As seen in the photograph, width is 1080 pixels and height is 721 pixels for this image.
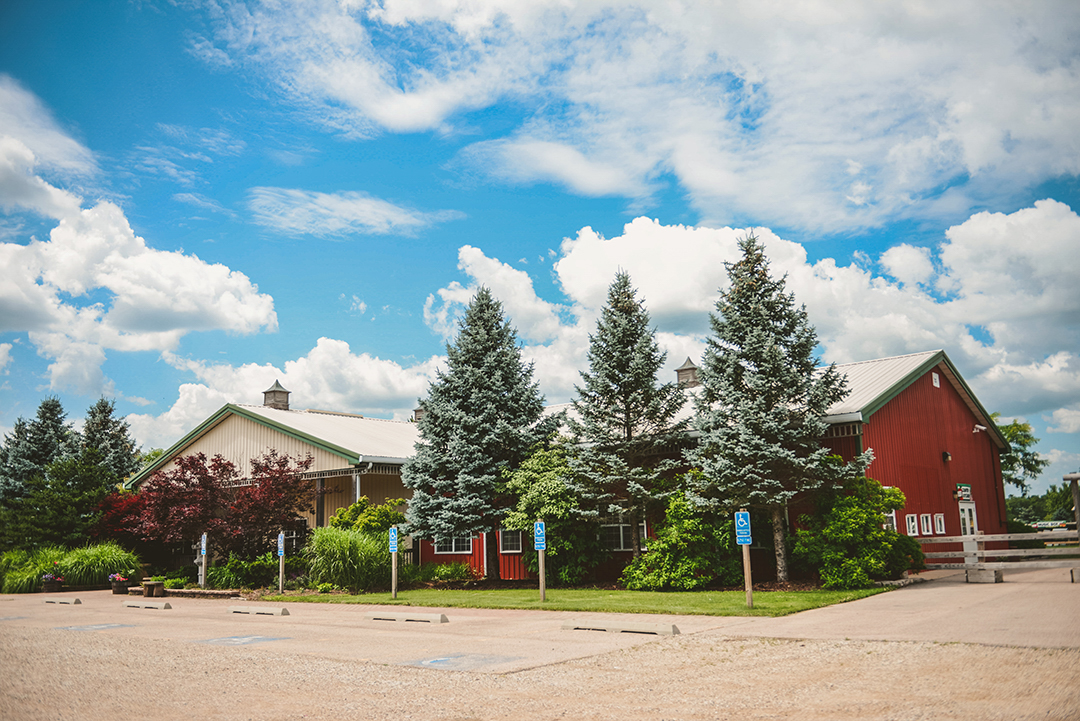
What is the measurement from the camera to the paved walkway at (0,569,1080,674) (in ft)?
33.7

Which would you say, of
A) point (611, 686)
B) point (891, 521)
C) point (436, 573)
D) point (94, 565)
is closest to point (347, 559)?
point (436, 573)

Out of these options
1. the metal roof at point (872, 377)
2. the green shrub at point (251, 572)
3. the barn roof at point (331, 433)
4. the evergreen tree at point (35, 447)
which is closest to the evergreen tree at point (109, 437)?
the evergreen tree at point (35, 447)

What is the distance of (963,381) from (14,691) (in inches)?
1144

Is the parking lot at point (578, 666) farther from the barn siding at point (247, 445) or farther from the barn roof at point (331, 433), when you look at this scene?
the barn siding at point (247, 445)

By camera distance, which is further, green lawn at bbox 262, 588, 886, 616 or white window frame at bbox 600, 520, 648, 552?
white window frame at bbox 600, 520, 648, 552

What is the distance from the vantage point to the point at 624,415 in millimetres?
21406

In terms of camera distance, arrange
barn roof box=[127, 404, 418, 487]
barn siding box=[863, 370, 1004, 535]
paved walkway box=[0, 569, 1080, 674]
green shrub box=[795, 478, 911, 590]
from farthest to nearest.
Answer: barn roof box=[127, 404, 418, 487], barn siding box=[863, 370, 1004, 535], green shrub box=[795, 478, 911, 590], paved walkway box=[0, 569, 1080, 674]

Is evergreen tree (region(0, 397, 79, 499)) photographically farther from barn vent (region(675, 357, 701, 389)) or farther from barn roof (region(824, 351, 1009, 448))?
barn roof (region(824, 351, 1009, 448))

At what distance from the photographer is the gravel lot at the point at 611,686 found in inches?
268

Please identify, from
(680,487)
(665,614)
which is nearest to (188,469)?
(680,487)

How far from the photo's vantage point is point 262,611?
1762 centimetres

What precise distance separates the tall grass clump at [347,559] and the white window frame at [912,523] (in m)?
15.6

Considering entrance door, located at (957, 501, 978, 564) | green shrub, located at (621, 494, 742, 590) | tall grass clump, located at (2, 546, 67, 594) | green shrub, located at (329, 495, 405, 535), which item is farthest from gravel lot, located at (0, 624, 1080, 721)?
entrance door, located at (957, 501, 978, 564)

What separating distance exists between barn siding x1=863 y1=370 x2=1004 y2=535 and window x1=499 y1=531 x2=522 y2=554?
11.2 m
